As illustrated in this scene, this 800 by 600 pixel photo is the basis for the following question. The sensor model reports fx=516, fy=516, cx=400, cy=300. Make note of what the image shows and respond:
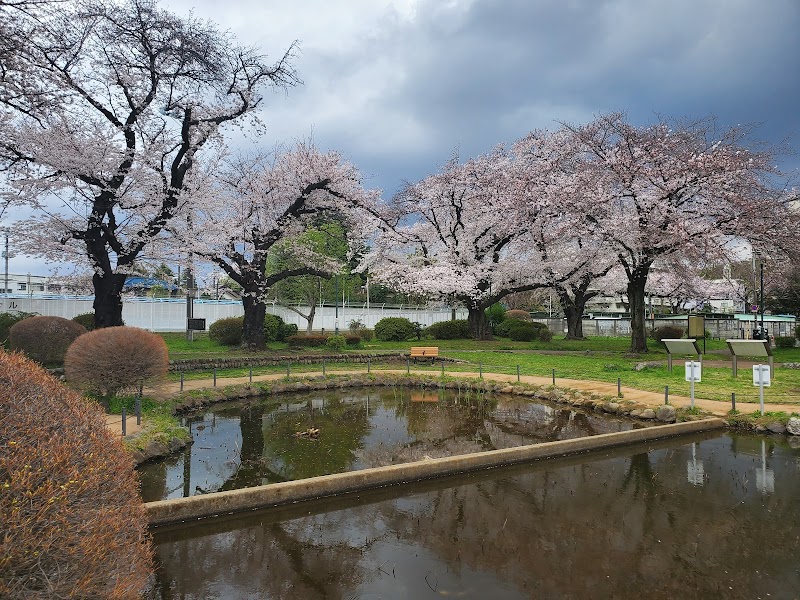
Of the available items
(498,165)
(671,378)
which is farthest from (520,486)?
(498,165)

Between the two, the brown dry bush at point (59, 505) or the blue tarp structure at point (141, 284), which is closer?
the brown dry bush at point (59, 505)

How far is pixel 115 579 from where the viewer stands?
2.52m

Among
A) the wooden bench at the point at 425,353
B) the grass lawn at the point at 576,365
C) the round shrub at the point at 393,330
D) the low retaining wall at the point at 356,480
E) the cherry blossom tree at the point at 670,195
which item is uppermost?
the cherry blossom tree at the point at 670,195

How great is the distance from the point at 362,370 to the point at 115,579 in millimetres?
16538

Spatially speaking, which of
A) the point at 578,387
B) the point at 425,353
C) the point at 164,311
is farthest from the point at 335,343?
the point at 164,311

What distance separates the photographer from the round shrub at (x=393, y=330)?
102ft

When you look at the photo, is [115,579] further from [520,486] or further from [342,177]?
[342,177]

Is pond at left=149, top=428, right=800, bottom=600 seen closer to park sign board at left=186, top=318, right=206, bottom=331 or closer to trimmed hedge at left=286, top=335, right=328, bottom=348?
trimmed hedge at left=286, top=335, right=328, bottom=348

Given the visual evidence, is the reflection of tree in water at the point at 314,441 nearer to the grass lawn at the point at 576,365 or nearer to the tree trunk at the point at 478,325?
the grass lawn at the point at 576,365

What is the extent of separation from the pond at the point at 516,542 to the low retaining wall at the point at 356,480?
17 centimetres

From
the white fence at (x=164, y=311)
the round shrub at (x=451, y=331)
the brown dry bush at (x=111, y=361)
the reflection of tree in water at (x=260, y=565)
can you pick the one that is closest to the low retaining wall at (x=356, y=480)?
the reflection of tree in water at (x=260, y=565)

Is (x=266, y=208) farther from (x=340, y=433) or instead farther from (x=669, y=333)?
(x=669, y=333)

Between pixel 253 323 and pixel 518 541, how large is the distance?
19886 mm

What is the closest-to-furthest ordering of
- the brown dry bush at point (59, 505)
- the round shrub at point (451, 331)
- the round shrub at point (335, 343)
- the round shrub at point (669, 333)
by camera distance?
the brown dry bush at point (59, 505) < the round shrub at point (335, 343) < the round shrub at point (669, 333) < the round shrub at point (451, 331)
